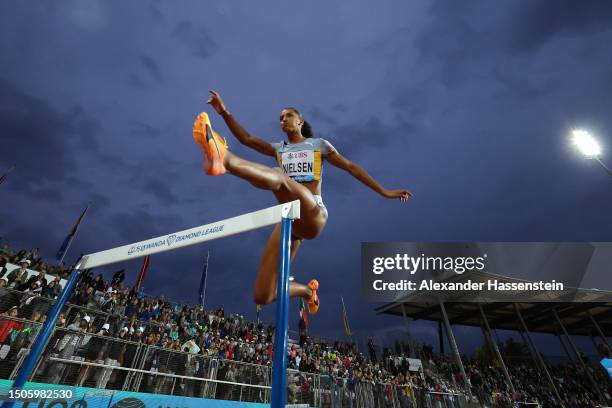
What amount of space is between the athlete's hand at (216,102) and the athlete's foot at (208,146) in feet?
3.83

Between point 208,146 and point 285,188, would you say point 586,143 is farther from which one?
point 208,146

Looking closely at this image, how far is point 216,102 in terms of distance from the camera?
398 centimetres

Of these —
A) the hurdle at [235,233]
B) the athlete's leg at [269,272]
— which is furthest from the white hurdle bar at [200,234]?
the athlete's leg at [269,272]

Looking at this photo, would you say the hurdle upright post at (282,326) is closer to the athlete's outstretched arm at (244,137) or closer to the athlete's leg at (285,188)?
the athlete's leg at (285,188)

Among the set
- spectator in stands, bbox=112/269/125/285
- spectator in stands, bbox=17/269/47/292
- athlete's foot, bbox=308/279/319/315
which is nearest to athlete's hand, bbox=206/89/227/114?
athlete's foot, bbox=308/279/319/315

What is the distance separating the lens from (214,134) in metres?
2.89

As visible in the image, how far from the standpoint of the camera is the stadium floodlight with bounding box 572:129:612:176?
38.5 ft

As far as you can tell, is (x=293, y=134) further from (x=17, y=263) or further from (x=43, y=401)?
(x=17, y=263)

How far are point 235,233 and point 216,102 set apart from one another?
1.57 meters

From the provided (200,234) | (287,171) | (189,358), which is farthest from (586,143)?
(189,358)

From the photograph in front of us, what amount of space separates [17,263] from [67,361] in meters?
6.99

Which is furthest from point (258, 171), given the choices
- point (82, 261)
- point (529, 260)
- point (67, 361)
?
point (529, 260)

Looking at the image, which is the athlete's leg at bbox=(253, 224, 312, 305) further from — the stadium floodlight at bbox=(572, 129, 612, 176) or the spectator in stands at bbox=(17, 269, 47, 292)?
the stadium floodlight at bbox=(572, 129, 612, 176)

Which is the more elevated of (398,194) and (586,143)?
(586,143)
